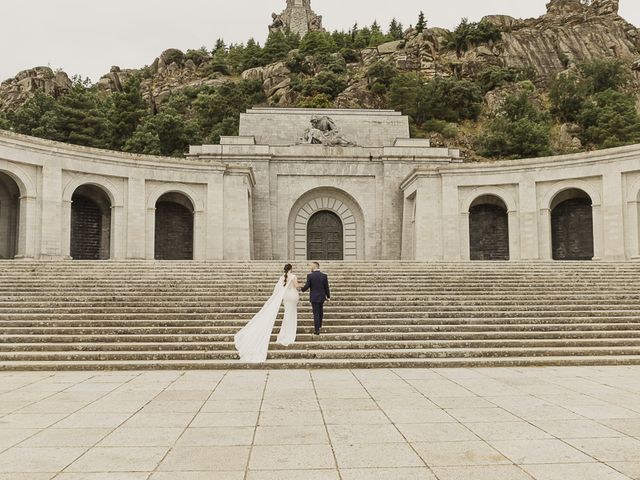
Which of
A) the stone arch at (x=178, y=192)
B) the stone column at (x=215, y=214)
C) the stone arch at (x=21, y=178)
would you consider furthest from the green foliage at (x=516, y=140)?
the stone arch at (x=21, y=178)

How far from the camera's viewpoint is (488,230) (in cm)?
2934

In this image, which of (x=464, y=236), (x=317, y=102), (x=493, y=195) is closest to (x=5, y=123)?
(x=317, y=102)

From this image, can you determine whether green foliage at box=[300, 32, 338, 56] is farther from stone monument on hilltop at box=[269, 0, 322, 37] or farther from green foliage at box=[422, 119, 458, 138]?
stone monument on hilltop at box=[269, 0, 322, 37]

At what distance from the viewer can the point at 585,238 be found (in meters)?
27.4

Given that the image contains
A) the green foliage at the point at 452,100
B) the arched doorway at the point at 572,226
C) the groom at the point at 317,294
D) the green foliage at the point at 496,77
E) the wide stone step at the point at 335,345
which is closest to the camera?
the wide stone step at the point at 335,345

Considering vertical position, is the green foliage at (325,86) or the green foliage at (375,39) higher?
the green foliage at (375,39)

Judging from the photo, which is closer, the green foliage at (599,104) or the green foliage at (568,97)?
the green foliage at (599,104)

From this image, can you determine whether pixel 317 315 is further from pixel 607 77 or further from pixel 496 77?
pixel 607 77

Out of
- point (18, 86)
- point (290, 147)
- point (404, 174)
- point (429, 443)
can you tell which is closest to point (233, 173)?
point (290, 147)

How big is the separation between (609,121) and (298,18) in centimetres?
10249

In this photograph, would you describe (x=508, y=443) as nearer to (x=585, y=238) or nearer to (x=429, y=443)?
(x=429, y=443)

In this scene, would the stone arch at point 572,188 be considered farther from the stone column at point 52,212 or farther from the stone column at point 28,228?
the stone column at point 28,228

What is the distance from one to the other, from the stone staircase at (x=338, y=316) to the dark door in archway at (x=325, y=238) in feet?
40.3

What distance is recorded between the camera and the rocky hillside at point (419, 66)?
225 ft
